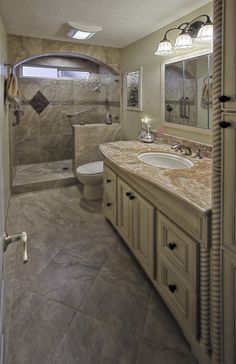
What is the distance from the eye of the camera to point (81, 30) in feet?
9.83

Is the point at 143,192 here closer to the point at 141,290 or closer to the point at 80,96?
the point at 141,290

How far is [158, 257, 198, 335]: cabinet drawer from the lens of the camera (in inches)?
54.3

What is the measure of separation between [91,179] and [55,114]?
7.38 ft

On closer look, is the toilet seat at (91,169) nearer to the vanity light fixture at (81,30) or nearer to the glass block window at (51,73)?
the vanity light fixture at (81,30)

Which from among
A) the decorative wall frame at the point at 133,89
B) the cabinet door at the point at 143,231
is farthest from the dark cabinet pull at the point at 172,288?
the decorative wall frame at the point at 133,89

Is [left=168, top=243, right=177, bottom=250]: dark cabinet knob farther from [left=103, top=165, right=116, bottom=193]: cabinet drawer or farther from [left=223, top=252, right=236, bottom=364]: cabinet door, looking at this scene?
[left=103, top=165, right=116, bottom=193]: cabinet drawer

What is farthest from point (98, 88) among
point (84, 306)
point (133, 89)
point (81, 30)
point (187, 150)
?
point (84, 306)

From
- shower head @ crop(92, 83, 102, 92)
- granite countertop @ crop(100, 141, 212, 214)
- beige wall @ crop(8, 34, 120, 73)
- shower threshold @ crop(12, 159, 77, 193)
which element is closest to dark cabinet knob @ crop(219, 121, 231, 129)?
granite countertop @ crop(100, 141, 212, 214)

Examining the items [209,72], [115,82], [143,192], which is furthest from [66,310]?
[115,82]

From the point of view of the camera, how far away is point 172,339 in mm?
1523

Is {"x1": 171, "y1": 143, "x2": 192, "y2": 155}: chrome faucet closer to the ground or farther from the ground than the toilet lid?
farther from the ground

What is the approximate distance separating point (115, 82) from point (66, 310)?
367cm

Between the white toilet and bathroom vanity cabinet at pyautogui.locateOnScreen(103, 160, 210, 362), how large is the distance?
128cm

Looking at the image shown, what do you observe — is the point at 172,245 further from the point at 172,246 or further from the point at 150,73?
the point at 150,73
